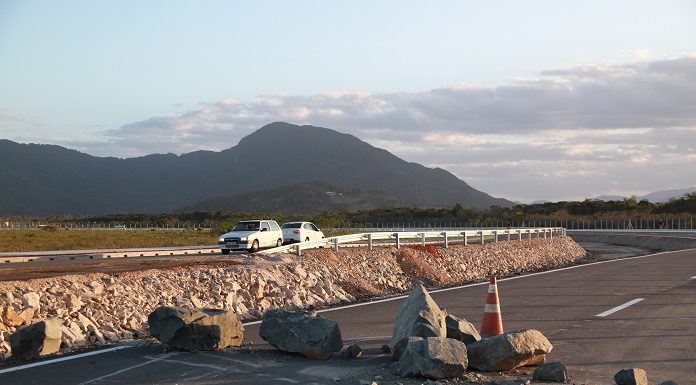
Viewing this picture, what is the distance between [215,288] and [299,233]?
81.3 feet

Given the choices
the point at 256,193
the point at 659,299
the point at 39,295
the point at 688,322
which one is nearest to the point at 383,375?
the point at 39,295

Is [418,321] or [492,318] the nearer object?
[418,321]

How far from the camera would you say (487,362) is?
10.0 m

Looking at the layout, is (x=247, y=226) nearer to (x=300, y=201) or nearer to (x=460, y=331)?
(x=460, y=331)

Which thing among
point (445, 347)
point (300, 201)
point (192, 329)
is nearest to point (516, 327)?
point (445, 347)

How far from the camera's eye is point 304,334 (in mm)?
10922

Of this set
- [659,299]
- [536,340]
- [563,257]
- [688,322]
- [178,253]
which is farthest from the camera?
[563,257]

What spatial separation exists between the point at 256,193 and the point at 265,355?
600 feet

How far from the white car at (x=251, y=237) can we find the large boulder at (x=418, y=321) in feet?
79.8

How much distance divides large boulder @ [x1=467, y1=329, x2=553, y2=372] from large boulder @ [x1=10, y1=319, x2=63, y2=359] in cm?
578

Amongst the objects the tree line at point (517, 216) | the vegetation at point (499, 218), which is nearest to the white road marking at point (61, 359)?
the vegetation at point (499, 218)

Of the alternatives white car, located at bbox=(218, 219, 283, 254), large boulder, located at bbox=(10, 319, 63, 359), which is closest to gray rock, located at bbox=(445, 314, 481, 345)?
large boulder, located at bbox=(10, 319, 63, 359)

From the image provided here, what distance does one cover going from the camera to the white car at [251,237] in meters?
35.1

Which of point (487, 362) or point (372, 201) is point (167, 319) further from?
point (372, 201)
